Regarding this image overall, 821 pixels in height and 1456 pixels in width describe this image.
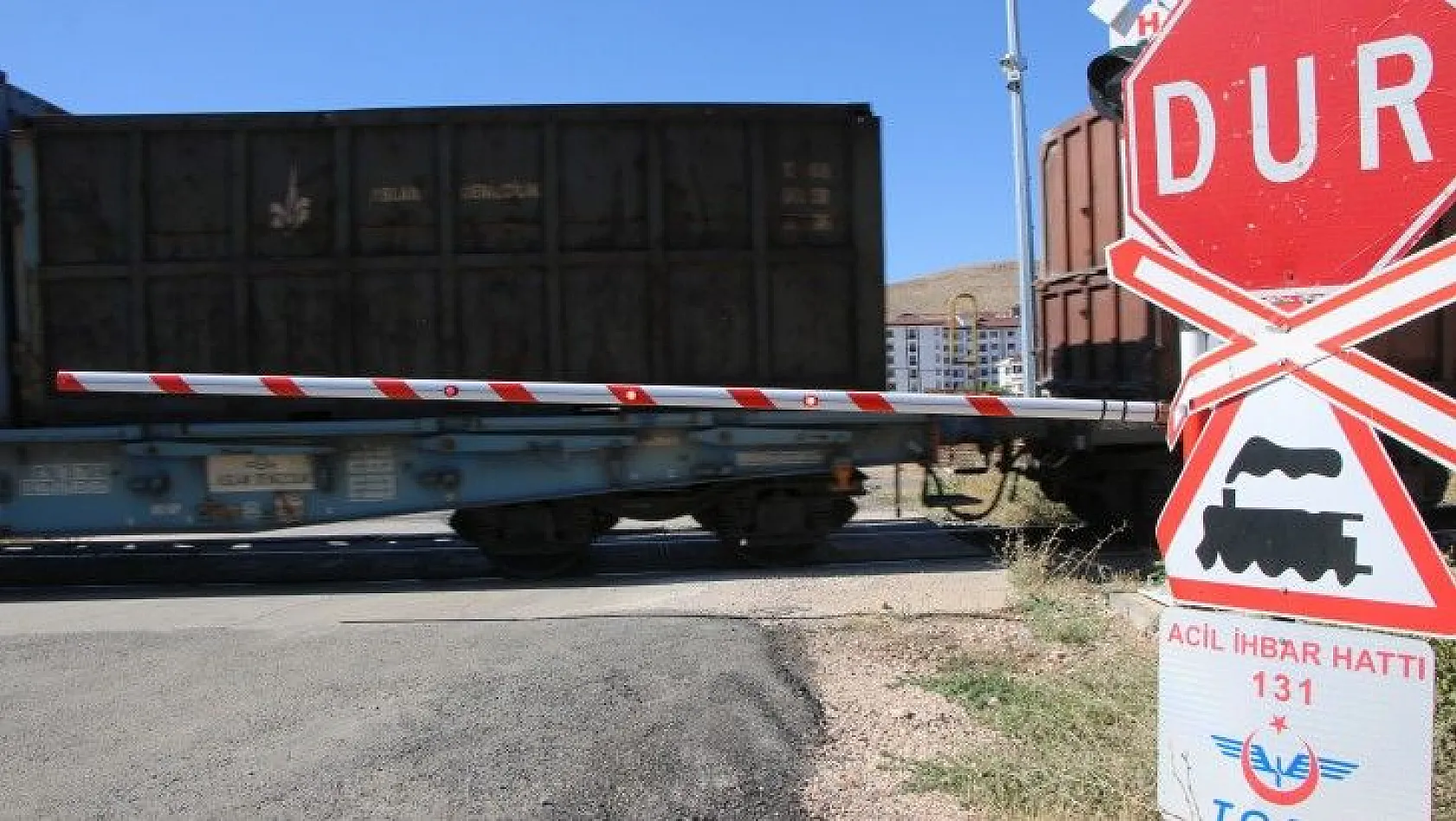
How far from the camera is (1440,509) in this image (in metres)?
11.1

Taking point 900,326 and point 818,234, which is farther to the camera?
point 900,326

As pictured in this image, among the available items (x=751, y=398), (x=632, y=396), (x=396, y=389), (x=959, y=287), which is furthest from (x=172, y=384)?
(x=959, y=287)

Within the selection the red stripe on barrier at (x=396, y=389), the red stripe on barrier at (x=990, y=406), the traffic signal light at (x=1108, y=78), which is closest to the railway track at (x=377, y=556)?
the red stripe on barrier at (x=990, y=406)

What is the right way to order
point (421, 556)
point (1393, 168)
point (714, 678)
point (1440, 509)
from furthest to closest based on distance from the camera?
point (1440, 509)
point (421, 556)
point (714, 678)
point (1393, 168)

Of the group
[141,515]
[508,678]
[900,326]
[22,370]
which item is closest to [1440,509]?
[900,326]

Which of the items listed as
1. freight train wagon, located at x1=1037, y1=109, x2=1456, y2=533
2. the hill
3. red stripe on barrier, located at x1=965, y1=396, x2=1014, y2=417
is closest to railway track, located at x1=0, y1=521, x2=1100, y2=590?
freight train wagon, located at x1=1037, y1=109, x2=1456, y2=533

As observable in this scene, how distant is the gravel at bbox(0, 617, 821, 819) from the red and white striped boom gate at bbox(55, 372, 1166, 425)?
218 centimetres

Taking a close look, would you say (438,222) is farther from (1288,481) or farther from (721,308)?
(1288,481)

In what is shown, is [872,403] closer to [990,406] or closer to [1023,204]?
[990,406]

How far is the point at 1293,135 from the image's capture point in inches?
90.1

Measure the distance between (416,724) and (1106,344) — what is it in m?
6.91

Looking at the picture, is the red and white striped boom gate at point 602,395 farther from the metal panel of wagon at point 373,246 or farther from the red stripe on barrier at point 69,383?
the metal panel of wagon at point 373,246

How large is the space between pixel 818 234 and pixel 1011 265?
114m

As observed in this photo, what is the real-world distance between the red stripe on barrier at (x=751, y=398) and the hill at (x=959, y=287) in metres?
80.9
